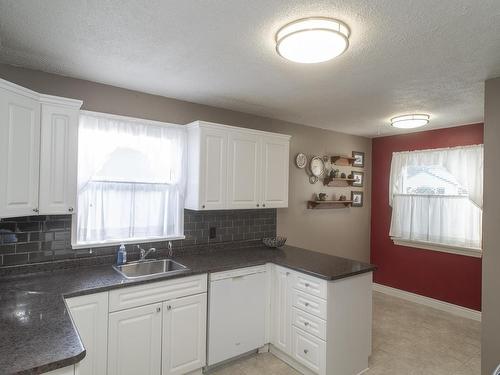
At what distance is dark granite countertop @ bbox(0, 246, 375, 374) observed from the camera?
1200 mm

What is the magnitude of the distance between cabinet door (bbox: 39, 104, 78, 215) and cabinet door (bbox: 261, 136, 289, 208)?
5.89 feet

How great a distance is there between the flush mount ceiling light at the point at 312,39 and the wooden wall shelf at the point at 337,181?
274 cm

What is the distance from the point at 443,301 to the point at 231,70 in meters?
4.04

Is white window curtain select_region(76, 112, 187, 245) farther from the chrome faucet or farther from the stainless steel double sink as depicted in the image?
the stainless steel double sink

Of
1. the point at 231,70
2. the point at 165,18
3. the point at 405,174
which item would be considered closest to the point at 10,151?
the point at 165,18

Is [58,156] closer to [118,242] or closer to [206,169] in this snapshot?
[118,242]

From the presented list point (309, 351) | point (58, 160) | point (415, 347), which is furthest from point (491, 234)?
point (58, 160)

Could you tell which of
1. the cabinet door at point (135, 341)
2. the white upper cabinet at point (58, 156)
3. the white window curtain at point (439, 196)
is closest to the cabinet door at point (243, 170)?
the cabinet door at point (135, 341)

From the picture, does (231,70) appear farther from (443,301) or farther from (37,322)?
(443,301)

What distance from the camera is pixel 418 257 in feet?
14.3

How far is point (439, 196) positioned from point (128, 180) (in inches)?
152

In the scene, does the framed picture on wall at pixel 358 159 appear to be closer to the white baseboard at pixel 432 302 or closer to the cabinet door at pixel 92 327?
the white baseboard at pixel 432 302

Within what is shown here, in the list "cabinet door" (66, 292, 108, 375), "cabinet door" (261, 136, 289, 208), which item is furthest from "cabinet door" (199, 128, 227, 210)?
"cabinet door" (66, 292, 108, 375)

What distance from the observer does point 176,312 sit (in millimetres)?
2393
